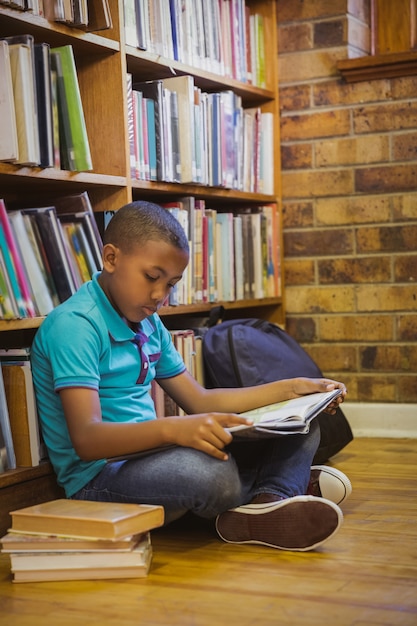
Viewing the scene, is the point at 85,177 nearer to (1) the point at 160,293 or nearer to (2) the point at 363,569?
(1) the point at 160,293

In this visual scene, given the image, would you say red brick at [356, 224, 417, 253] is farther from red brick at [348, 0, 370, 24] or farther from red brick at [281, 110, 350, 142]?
red brick at [348, 0, 370, 24]

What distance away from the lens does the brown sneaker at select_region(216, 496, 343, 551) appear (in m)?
1.72

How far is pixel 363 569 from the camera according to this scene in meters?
1.65

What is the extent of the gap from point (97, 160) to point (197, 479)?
0.98 metres

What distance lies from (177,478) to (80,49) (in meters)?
1.16

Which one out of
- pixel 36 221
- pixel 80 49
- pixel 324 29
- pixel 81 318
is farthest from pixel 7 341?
pixel 324 29

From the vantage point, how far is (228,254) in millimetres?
2893

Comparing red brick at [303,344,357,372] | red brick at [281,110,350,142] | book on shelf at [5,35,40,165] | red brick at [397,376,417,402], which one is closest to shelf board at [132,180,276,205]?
red brick at [281,110,350,142]

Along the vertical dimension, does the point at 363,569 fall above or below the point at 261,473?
below

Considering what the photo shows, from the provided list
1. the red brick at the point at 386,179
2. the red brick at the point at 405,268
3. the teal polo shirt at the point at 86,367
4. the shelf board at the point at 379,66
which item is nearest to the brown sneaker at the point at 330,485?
Answer: the teal polo shirt at the point at 86,367

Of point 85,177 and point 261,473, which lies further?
point 85,177

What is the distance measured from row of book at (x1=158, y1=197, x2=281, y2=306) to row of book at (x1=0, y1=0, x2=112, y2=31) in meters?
0.57

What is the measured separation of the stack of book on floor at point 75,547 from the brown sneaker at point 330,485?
20.4 inches

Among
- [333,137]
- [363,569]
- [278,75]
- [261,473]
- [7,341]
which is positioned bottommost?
[363,569]
